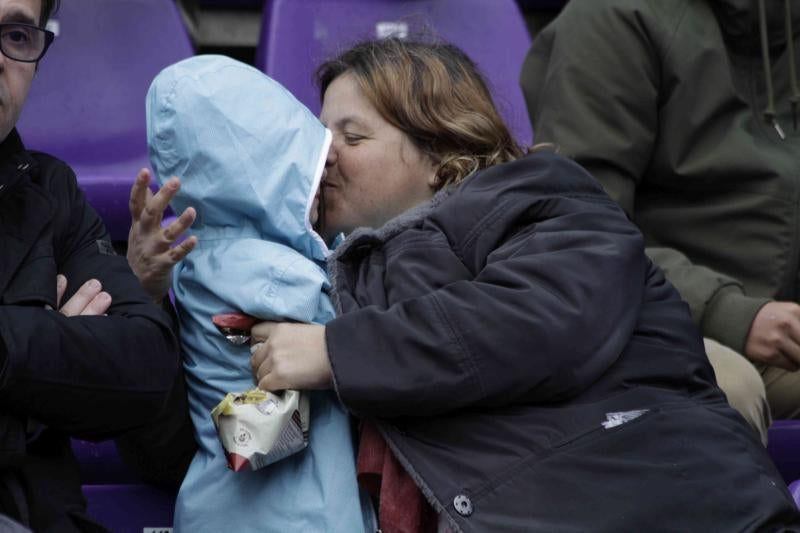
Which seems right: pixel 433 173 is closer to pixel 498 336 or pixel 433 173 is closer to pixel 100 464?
pixel 498 336

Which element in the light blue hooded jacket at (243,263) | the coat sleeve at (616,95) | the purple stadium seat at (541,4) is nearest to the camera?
the light blue hooded jacket at (243,263)

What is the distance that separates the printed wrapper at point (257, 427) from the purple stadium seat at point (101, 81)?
1.24 metres

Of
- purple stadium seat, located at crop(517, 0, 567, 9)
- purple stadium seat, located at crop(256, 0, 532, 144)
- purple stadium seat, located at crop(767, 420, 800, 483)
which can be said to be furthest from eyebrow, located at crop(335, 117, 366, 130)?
purple stadium seat, located at crop(517, 0, 567, 9)

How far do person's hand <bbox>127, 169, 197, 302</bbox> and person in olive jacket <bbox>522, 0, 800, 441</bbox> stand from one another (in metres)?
0.99

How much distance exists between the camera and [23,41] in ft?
6.20

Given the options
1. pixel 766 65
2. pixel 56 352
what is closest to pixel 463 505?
pixel 56 352

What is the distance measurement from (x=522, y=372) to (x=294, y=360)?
31cm

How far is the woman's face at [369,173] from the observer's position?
221cm

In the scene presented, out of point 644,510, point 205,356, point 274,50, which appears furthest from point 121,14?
point 644,510

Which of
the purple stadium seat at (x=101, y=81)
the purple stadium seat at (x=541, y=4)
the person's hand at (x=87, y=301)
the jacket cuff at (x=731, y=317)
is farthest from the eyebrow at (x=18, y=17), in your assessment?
the purple stadium seat at (x=541, y=4)

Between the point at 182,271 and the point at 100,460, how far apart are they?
38 cm

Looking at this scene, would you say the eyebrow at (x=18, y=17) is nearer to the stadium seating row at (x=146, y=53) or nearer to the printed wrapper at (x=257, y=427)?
the printed wrapper at (x=257, y=427)

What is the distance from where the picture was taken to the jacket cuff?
2537 mm

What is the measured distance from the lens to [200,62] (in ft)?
6.75
